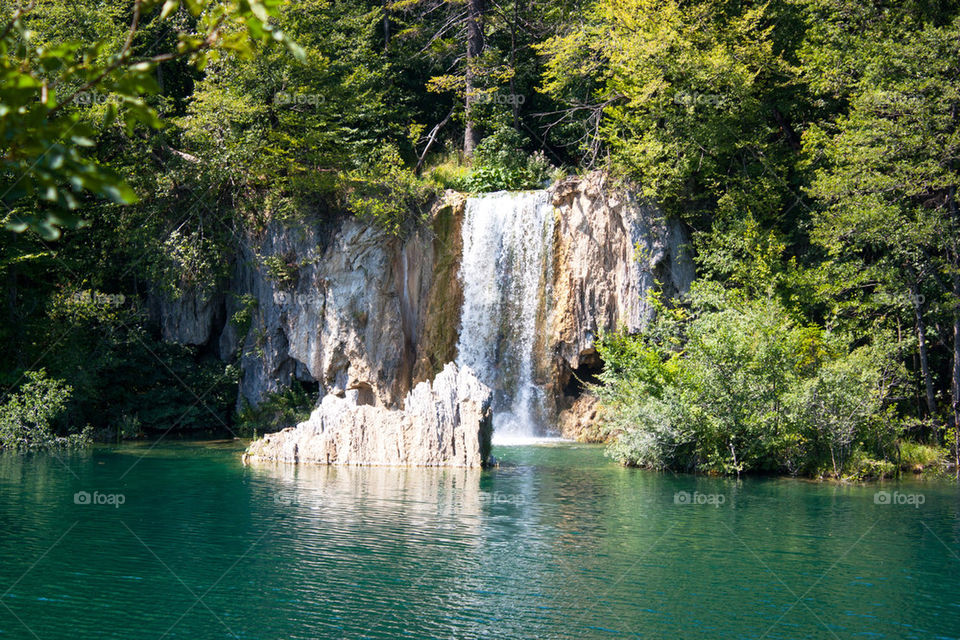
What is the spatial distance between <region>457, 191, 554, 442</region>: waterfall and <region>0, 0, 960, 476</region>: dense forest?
5.68ft

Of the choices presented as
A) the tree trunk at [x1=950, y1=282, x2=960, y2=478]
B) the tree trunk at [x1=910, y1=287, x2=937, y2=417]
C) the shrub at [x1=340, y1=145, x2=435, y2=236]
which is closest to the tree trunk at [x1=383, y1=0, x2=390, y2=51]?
the shrub at [x1=340, y1=145, x2=435, y2=236]

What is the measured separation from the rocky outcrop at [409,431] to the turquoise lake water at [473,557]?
196 centimetres

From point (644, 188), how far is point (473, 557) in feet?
55.4

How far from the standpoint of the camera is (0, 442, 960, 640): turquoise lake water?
946 cm

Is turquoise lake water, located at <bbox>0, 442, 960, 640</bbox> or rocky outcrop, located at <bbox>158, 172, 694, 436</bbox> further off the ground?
rocky outcrop, located at <bbox>158, 172, 694, 436</bbox>

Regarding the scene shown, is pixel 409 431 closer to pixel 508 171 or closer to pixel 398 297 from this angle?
pixel 398 297

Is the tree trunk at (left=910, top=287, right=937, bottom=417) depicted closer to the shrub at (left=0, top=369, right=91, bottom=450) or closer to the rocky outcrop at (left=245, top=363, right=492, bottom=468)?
the rocky outcrop at (left=245, top=363, right=492, bottom=468)

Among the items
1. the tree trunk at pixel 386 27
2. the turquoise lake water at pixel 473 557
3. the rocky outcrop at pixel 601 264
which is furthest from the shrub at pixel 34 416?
the tree trunk at pixel 386 27

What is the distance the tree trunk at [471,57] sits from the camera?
3156 centimetres

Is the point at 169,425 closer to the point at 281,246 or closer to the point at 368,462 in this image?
the point at 281,246

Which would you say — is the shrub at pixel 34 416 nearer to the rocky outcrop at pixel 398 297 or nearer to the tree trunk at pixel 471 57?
the rocky outcrop at pixel 398 297

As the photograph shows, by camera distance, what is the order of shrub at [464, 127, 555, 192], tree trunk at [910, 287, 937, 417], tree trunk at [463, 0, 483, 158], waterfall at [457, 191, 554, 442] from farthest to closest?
tree trunk at [463, 0, 483, 158] < shrub at [464, 127, 555, 192] < waterfall at [457, 191, 554, 442] < tree trunk at [910, 287, 937, 417]

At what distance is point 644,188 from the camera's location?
2652cm

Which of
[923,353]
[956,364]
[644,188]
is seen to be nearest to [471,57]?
[644,188]
